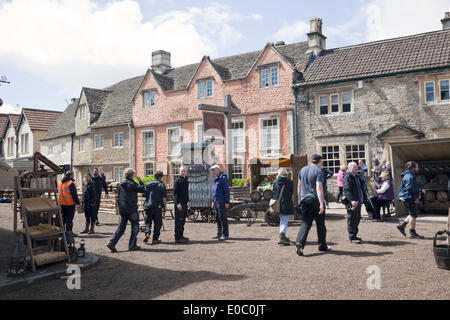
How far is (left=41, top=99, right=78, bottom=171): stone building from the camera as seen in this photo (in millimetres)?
35875

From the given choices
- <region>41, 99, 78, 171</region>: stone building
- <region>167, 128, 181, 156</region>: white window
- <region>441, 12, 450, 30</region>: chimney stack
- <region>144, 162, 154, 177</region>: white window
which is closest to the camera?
<region>441, 12, 450, 30</region>: chimney stack

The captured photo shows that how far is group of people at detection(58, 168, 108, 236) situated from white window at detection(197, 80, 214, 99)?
1345 cm

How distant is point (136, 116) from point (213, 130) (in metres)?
14.4

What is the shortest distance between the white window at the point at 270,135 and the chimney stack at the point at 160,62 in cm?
1156

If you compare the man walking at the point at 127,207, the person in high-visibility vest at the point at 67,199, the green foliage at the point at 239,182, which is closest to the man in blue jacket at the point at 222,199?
the man walking at the point at 127,207

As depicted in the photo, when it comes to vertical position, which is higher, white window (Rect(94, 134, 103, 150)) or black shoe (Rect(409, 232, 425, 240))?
white window (Rect(94, 134, 103, 150))

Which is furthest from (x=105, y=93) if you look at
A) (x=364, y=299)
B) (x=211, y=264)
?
(x=364, y=299)

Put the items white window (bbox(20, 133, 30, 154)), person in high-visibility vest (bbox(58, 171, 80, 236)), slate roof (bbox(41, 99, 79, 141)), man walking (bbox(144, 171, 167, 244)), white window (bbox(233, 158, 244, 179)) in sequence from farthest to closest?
white window (bbox(20, 133, 30, 154)), slate roof (bbox(41, 99, 79, 141)), white window (bbox(233, 158, 244, 179)), person in high-visibility vest (bbox(58, 171, 80, 236)), man walking (bbox(144, 171, 167, 244))

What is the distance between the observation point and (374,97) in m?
20.1

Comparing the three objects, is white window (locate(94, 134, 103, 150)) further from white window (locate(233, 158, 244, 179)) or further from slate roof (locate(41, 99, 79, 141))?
white window (locate(233, 158, 244, 179))

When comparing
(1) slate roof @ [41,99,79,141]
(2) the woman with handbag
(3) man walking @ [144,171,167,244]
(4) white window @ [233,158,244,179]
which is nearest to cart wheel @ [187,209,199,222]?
(3) man walking @ [144,171,167,244]

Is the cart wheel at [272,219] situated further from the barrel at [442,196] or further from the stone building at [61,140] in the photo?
the stone building at [61,140]

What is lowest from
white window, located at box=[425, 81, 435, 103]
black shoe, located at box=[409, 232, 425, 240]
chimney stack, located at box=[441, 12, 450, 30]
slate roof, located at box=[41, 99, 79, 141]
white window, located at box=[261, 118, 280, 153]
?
black shoe, located at box=[409, 232, 425, 240]
